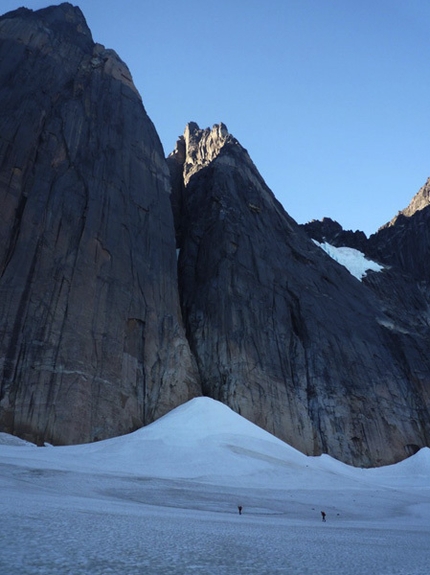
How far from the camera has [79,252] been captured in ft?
128

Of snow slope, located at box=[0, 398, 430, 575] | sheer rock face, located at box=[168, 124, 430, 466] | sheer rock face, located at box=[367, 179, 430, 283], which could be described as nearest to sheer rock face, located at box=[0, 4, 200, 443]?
snow slope, located at box=[0, 398, 430, 575]

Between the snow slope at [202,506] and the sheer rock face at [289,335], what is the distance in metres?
4.03

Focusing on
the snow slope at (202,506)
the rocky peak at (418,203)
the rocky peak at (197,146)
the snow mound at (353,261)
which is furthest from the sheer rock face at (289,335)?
the rocky peak at (418,203)

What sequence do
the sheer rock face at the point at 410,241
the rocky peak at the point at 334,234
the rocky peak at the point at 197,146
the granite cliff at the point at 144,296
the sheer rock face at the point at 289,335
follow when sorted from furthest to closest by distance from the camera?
the rocky peak at the point at 334,234, the sheer rock face at the point at 410,241, the rocky peak at the point at 197,146, the sheer rock face at the point at 289,335, the granite cliff at the point at 144,296

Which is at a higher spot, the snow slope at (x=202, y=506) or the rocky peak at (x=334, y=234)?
the rocky peak at (x=334, y=234)

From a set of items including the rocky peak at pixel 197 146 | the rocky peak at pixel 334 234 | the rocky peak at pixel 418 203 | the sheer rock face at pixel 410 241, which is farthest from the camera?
the rocky peak at pixel 418 203

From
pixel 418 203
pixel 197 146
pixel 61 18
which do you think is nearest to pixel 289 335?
pixel 197 146

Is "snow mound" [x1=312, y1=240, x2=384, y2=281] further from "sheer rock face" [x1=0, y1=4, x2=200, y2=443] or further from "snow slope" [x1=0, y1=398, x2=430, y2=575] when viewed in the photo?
"sheer rock face" [x1=0, y1=4, x2=200, y2=443]

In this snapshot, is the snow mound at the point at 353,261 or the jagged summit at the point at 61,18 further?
the snow mound at the point at 353,261

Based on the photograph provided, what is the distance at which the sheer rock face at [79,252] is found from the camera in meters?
32.6

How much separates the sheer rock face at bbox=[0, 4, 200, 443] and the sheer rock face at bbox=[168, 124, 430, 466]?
502cm

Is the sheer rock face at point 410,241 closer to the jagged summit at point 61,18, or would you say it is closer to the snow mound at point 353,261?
the snow mound at point 353,261

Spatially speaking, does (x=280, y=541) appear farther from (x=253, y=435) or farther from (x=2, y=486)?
(x=253, y=435)

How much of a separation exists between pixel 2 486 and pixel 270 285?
40414mm
